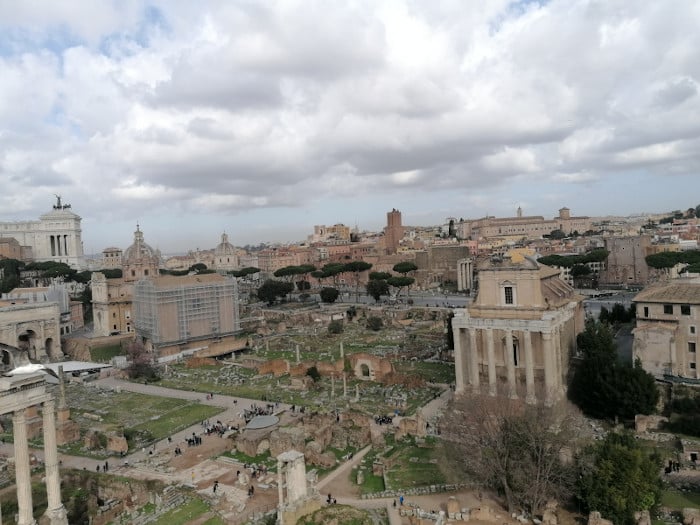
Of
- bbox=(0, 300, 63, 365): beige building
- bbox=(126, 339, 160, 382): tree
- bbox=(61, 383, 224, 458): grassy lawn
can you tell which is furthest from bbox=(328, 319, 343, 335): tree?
bbox=(0, 300, 63, 365): beige building

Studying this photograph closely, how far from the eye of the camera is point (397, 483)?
846 inches

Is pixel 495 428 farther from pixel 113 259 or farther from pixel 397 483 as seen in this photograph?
pixel 113 259

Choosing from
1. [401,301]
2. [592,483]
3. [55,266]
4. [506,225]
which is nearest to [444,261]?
[401,301]

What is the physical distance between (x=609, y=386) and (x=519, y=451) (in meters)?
8.38

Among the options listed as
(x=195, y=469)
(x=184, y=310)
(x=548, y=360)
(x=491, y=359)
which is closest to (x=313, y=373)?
(x=491, y=359)

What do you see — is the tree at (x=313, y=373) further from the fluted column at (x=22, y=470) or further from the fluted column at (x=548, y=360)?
the fluted column at (x=22, y=470)

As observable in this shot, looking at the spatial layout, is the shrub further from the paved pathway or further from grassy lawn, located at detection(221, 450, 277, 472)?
grassy lawn, located at detection(221, 450, 277, 472)

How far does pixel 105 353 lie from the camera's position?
52.8m

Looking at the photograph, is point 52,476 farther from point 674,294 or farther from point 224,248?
point 224,248

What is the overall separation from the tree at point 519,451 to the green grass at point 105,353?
135 ft

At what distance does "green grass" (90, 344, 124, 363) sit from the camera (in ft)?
169

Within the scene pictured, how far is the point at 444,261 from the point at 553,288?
6462cm

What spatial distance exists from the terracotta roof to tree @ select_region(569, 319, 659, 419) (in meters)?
3.64

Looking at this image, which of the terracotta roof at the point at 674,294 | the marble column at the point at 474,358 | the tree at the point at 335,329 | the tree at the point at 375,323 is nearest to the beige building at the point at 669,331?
the terracotta roof at the point at 674,294
